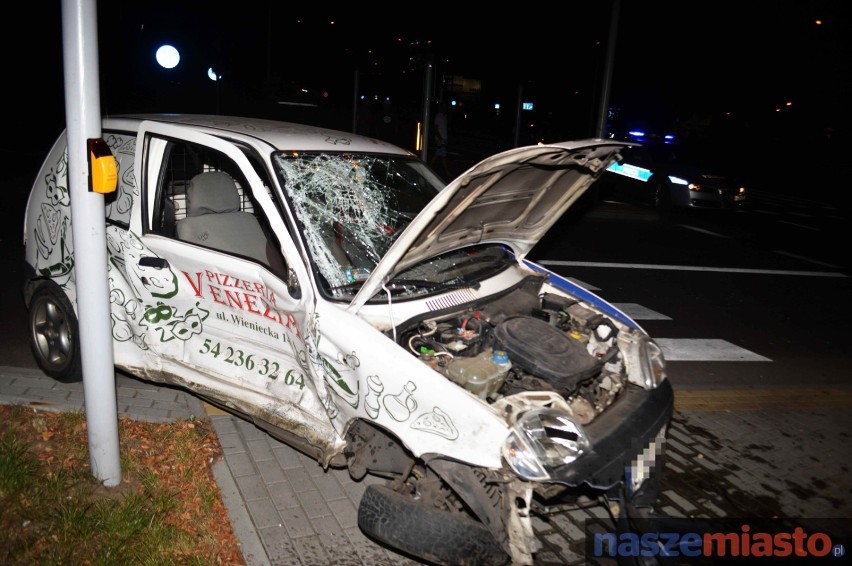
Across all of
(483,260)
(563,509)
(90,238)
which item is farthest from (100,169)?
(563,509)

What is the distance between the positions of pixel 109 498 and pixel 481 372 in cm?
215

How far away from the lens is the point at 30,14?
22938 mm

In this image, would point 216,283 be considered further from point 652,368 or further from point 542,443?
point 652,368

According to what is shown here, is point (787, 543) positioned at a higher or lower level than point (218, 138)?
lower

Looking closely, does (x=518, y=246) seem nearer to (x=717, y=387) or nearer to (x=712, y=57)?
(x=717, y=387)

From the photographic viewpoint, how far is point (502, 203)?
4160 mm

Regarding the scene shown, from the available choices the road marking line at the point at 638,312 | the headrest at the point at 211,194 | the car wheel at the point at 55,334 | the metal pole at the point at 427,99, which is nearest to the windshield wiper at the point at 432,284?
the headrest at the point at 211,194

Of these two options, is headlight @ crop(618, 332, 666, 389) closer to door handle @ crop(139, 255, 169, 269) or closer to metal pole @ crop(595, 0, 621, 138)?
door handle @ crop(139, 255, 169, 269)

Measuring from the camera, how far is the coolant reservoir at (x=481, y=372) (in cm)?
332

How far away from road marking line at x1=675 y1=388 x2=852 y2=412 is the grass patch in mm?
3862

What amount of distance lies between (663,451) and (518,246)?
5.69 feet

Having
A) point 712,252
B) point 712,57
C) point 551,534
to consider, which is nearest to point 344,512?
Answer: point 551,534

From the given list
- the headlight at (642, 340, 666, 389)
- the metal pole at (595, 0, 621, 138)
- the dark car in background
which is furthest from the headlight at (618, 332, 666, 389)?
the dark car in background

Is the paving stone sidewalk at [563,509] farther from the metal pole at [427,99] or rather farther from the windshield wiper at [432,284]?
the metal pole at [427,99]
